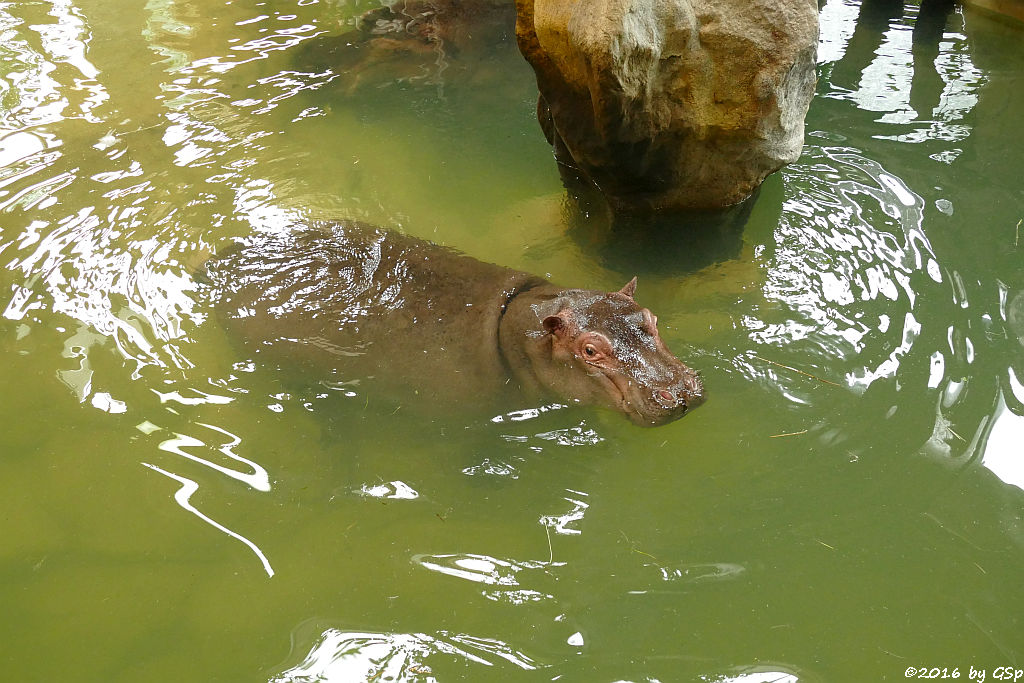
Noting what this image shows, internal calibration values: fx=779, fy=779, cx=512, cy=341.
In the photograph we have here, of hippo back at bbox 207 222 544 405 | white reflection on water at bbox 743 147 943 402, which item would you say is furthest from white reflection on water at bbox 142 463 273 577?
white reflection on water at bbox 743 147 943 402

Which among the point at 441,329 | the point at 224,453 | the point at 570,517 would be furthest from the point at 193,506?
the point at 570,517

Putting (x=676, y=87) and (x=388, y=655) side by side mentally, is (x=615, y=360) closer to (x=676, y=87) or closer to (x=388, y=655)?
(x=388, y=655)

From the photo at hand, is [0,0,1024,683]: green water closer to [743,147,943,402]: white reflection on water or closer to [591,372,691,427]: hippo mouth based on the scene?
[743,147,943,402]: white reflection on water

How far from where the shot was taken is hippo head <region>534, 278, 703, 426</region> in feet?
11.5

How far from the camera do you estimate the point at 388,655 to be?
2.85 m

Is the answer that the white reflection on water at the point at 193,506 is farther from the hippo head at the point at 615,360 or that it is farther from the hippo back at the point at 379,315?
the hippo head at the point at 615,360

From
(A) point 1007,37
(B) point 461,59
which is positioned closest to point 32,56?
(B) point 461,59

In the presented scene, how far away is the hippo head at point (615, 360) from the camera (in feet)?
Answer: 11.5

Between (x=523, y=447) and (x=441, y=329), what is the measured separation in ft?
2.48

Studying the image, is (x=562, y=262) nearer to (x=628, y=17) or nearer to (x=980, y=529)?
(x=628, y=17)

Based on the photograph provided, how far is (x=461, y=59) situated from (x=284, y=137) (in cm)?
222

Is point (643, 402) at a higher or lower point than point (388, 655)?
higher

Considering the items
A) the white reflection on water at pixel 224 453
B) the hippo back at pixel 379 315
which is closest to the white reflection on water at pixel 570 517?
the hippo back at pixel 379 315

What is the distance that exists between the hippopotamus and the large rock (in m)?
1.04
